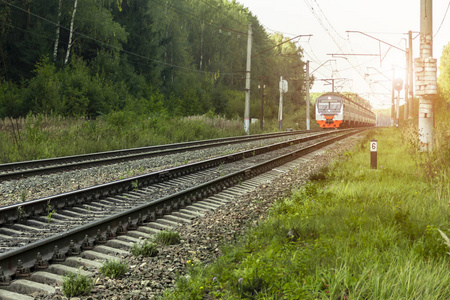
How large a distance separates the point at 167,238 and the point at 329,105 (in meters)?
37.7

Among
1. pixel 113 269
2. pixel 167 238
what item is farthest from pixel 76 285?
pixel 167 238

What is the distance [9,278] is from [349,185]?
6.76 meters

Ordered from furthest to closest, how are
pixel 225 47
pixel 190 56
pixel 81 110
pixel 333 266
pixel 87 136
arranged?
pixel 225 47
pixel 190 56
pixel 81 110
pixel 87 136
pixel 333 266

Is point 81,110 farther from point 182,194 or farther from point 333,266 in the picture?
point 333,266

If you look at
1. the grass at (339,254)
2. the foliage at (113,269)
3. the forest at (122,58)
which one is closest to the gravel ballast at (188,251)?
the foliage at (113,269)

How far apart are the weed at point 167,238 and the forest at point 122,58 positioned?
33.4 feet

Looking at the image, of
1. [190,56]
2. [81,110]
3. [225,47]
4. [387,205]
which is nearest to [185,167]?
[387,205]

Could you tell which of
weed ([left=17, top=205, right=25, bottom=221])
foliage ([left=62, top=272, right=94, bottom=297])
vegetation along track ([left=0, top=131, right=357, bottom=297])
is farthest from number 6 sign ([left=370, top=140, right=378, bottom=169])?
foliage ([left=62, top=272, right=94, bottom=297])

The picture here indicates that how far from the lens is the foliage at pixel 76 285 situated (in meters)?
4.14

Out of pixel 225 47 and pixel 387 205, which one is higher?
pixel 225 47

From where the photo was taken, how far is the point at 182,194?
27.0ft

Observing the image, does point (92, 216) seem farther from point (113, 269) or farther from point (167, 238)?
point (113, 269)

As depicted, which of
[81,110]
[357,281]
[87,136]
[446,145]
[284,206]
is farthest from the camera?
[81,110]

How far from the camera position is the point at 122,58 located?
41.4m
